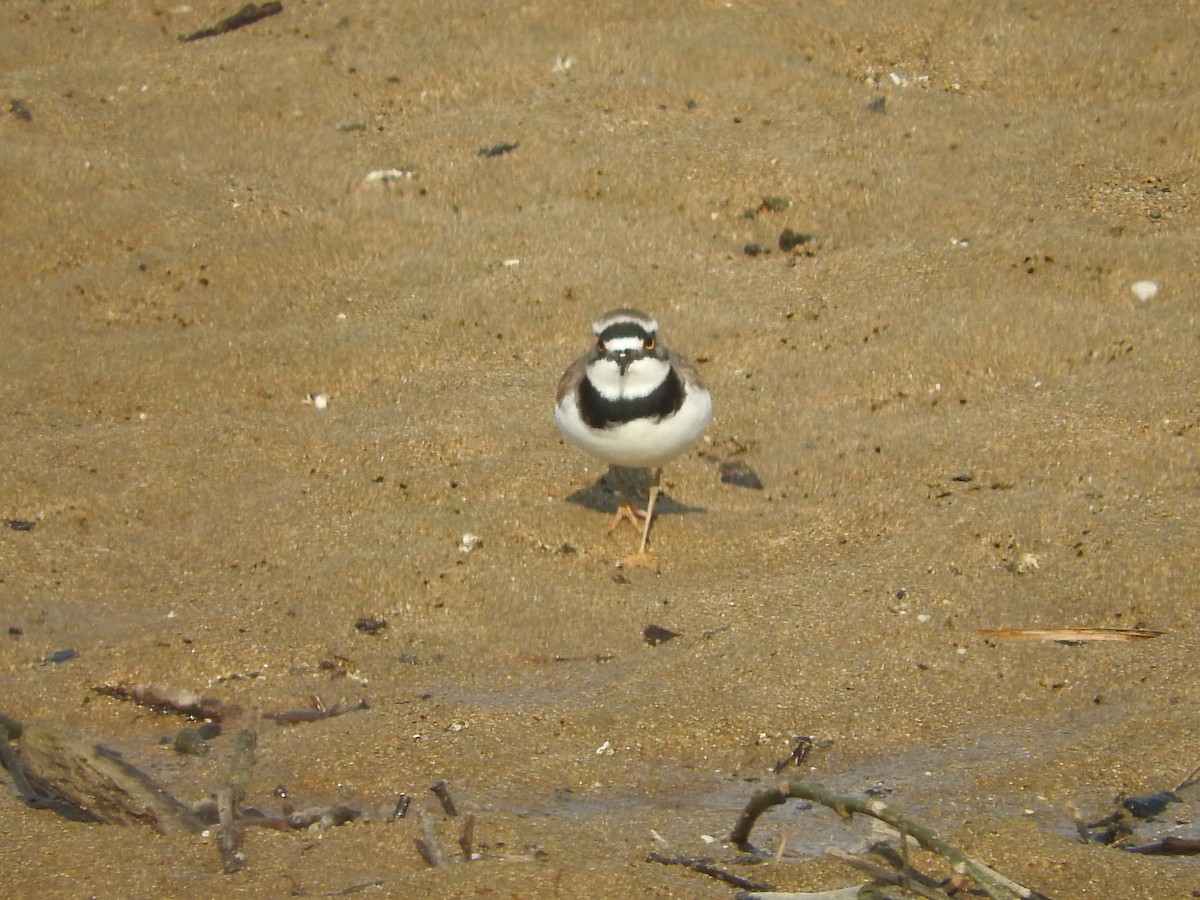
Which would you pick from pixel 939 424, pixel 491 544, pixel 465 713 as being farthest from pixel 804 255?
pixel 465 713

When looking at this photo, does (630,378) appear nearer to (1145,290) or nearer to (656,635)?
(656,635)

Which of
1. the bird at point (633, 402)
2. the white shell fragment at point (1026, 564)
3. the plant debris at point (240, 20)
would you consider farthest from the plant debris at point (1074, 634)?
the plant debris at point (240, 20)

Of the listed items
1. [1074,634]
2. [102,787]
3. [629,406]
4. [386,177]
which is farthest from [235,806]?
[386,177]

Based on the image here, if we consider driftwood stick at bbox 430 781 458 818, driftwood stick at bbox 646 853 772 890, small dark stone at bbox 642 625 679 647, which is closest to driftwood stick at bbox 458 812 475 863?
driftwood stick at bbox 430 781 458 818

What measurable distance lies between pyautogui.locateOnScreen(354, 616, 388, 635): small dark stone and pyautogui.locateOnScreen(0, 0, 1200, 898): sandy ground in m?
0.05

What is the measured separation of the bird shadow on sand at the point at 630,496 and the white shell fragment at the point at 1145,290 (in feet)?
7.72

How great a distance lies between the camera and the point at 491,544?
5.12 metres

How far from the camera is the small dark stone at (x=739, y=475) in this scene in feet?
18.4

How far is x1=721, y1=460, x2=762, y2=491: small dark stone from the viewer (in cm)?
562

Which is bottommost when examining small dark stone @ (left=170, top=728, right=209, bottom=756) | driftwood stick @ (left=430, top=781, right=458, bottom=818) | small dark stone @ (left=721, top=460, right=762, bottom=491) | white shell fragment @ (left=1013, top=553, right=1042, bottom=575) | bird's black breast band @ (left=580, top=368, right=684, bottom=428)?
driftwood stick @ (left=430, top=781, right=458, bottom=818)

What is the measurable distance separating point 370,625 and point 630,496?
1.49m

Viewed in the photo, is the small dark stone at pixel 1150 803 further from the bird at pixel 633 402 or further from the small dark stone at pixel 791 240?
the small dark stone at pixel 791 240

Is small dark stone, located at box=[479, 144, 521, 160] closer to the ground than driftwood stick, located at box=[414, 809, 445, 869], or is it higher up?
higher up

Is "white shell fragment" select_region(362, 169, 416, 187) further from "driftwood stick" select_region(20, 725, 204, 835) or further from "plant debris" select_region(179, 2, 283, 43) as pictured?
"driftwood stick" select_region(20, 725, 204, 835)
